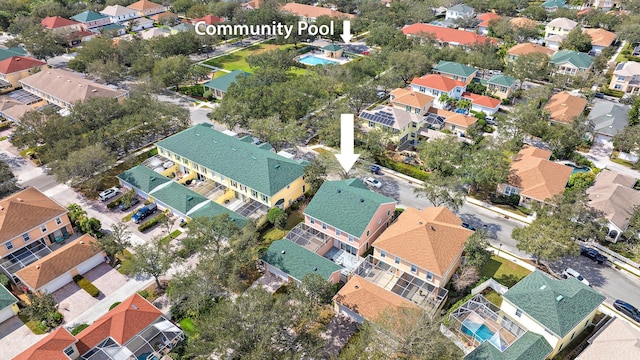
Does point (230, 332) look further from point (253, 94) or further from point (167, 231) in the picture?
point (253, 94)

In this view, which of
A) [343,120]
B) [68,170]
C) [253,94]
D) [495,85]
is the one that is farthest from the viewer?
[495,85]

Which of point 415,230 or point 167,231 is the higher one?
point 415,230

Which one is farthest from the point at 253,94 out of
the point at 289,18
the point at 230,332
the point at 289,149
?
the point at 289,18

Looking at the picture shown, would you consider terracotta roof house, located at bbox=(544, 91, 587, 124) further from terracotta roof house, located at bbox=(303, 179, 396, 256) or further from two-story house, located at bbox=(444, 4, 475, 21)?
two-story house, located at bbox=(444, 4, 475, 21)

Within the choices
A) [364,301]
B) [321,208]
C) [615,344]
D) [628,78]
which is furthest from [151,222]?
[628,78]

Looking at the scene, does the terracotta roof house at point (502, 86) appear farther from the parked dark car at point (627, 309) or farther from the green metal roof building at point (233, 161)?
the parked dark car at point (627, 309)

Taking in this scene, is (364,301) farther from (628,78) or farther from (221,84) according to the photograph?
(628,78)

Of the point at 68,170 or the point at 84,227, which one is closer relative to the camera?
the point at 84,227
